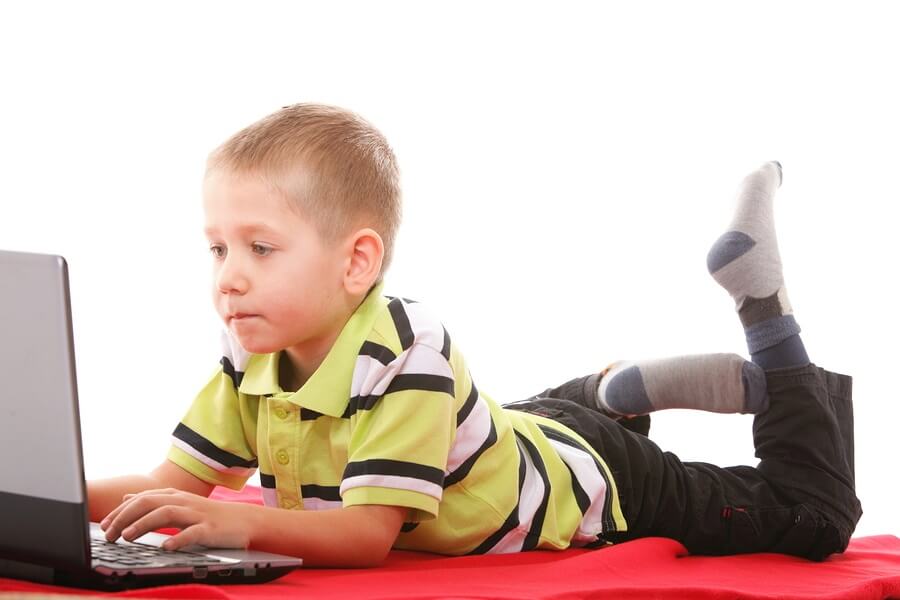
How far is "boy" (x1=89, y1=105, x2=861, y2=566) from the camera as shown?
1.20 metres

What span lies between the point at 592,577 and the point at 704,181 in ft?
5.72

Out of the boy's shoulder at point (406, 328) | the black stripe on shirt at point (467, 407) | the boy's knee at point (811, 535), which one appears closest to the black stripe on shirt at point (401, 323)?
the boy's shoulder at point (406, 328)

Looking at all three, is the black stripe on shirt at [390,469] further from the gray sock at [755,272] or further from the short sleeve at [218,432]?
the gray sock at [755,272]

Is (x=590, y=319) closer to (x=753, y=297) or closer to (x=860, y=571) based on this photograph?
(x=753, y=297)

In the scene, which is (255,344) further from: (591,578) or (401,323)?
(591,578)

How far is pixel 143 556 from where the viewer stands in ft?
3.34

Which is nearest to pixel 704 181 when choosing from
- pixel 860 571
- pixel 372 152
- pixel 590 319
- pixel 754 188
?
pixel 590 319

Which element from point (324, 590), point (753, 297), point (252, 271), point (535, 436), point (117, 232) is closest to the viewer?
point (324, 590)

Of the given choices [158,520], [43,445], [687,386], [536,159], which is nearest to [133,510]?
[158,520]

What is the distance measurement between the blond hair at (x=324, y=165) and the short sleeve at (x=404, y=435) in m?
0.16

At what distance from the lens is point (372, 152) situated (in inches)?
52.8

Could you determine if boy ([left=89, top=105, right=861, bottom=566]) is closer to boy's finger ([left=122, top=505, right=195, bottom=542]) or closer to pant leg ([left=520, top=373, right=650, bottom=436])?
boy's finger ([left=122, top=505, right=195, bottom=542])

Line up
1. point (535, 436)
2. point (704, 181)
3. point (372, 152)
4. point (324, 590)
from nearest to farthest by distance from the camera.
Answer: point (324, 590)
point (372, 152)
point (535, 436)
point (704, 181)

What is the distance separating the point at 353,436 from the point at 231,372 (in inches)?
9.6
